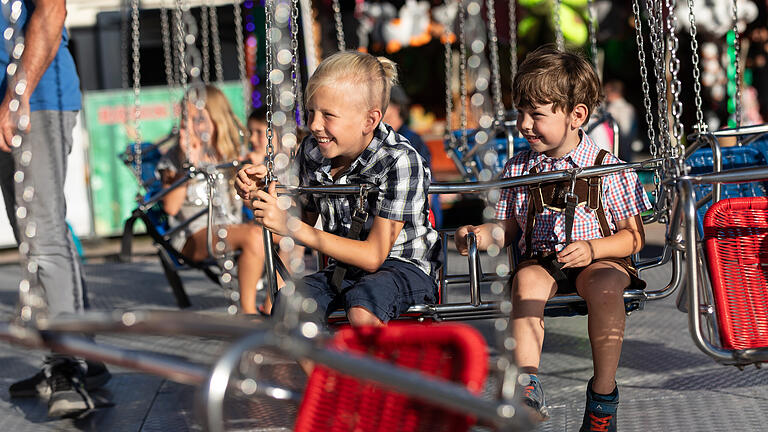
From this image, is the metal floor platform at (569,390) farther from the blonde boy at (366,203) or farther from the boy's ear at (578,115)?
the boy's ear at (578,115)

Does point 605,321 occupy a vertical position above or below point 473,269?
below

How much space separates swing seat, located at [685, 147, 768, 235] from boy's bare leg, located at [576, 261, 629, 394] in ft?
3.03

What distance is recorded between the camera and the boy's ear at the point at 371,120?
2.84m

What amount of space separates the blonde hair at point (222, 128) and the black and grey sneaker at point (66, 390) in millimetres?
2152

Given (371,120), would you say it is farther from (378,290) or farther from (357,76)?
(378,290)

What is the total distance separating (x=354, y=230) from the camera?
2803 mm

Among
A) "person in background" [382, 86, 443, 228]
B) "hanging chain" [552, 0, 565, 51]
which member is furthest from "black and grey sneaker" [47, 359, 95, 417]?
"hanging chain" [552, 0, 565, 51]

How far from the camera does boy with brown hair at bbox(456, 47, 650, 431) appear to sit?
2.66 metres

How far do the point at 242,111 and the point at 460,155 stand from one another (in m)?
5.12

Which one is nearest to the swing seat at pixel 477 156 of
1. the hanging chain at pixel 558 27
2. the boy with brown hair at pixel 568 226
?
the hanging chain at pixel 558 27

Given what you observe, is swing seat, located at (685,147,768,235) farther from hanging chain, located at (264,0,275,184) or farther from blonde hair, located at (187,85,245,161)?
blonde hair, located at (187,85,245,161)

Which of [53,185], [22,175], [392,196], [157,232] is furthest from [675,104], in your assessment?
[157,232]

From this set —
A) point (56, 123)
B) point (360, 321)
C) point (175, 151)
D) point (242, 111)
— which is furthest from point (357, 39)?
point (360, 321)

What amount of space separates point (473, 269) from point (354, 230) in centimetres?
37
